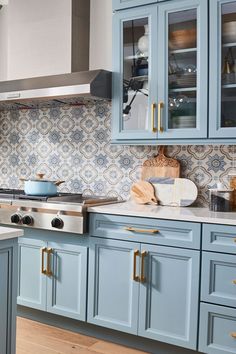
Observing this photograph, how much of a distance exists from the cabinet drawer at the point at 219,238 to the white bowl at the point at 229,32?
1.13m

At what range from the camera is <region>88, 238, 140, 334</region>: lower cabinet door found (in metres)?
2.72

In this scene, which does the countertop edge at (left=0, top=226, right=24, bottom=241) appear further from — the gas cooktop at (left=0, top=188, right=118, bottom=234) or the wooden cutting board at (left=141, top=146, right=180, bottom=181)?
the wooden cutting board at (left=141, top=146, right=180, bottom=181)

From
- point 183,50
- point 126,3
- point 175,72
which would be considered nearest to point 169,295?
point 175,72

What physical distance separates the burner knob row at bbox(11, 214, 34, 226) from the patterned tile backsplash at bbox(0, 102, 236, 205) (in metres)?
0.68

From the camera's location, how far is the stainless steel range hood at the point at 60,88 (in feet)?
9.83

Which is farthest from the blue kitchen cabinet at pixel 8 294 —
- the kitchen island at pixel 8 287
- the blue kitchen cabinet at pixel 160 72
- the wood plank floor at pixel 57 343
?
the blue kitchen cabinet at pixel 160 72

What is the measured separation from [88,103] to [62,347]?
1.84 meters

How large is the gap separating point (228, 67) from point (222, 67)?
0.12ft

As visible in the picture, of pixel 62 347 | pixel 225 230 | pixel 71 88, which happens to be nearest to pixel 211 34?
pixel 71 88

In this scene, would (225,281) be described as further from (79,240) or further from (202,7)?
(202,7)

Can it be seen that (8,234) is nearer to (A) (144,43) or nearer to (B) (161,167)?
(B) (161,167)

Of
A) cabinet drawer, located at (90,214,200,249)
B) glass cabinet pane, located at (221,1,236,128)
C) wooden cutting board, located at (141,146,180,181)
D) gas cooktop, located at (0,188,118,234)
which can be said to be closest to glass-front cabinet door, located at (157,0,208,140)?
glass cabinet pane, located at (221,1,236,128)

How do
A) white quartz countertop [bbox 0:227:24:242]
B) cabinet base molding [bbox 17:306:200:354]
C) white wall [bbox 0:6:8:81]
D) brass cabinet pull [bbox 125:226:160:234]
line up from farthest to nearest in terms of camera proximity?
1. white wall [bbox 0:6:8:81]
2. cabinet base molding [bbox 17:306:200:354]
3. brass cabinet pull [bbox 125:226:160:234]
4. white quartz countertop [bbox 0:227:24:242]

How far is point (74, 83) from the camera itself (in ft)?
10.0
